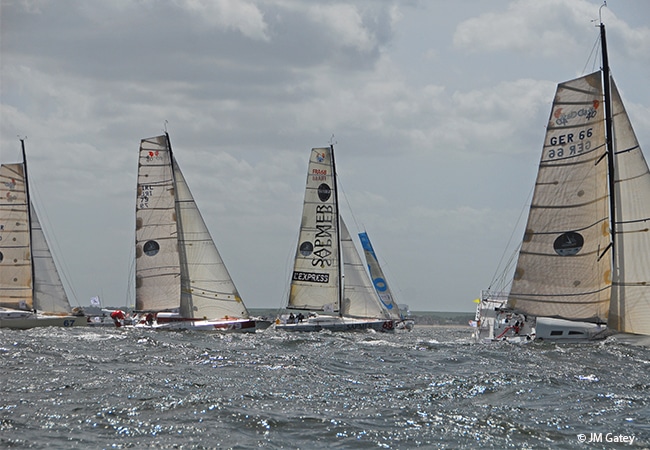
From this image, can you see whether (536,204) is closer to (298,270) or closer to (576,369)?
(576,369)

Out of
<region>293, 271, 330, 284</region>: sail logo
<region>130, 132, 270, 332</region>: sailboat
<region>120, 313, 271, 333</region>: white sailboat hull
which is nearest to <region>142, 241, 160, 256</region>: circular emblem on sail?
<region>130, 132, 270, 332</region>: sailboat

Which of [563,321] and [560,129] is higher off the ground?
[560,129]

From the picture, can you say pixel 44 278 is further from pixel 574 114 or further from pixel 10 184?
pixel 574 114

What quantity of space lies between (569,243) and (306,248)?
1953cm

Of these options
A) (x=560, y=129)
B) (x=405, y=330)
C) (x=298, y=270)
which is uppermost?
(x=560, y=129)

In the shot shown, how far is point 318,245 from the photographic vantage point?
51.4 metres

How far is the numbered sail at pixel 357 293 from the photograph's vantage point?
5106cm

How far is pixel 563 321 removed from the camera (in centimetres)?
3522

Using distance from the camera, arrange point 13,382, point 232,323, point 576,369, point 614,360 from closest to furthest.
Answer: point 13,382, point 576,369, point 614,360, point 232,323

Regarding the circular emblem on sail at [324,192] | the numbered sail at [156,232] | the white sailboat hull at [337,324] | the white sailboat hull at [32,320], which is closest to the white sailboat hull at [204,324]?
the numbered sail at [156,232]

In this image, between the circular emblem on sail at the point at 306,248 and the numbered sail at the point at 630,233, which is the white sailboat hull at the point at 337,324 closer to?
the circular emblem on sail at the point at 306,248

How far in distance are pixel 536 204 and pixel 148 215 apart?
72.4 feet

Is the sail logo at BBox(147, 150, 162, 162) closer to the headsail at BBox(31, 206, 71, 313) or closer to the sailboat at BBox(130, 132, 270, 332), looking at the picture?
the sailboat at BBox(130, 132, 270, 332)

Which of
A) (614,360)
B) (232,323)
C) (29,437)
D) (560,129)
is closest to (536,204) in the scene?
(560,129)
